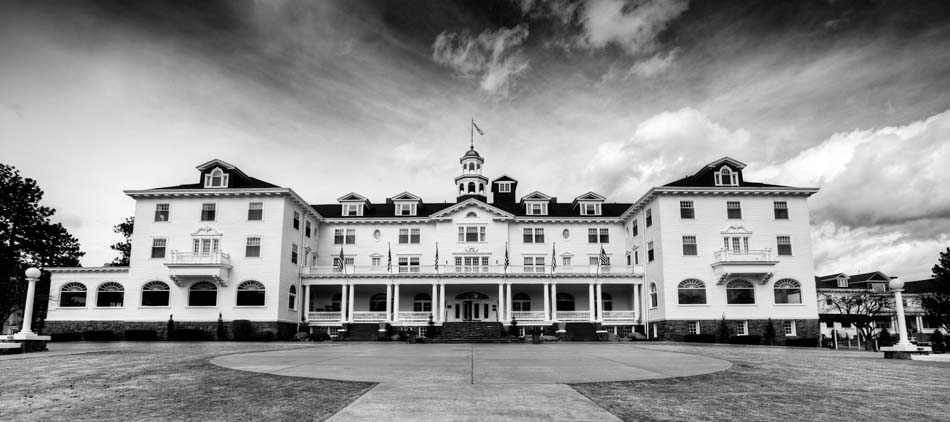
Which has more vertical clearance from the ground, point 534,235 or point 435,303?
point 534,235

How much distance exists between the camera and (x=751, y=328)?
1678 inches

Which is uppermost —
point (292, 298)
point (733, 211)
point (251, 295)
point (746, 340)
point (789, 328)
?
point (733, 211)

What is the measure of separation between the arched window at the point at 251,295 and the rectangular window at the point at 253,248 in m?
2.17

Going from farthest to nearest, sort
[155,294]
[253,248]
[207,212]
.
Answer: [207,212] < [253,248] < [155,294]

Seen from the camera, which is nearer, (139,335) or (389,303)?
(139,335)

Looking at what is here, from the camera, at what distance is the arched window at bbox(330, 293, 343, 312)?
51.3 meters

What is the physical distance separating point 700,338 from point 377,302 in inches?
1018

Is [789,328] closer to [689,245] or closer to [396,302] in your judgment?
[689,245]

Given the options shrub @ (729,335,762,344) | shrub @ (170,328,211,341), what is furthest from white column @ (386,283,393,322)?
shrub @ (729,335,762,344)

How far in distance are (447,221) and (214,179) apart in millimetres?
18347

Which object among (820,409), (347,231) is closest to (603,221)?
(347,231)

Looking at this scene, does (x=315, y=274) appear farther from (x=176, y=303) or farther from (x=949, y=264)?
(x=949, y=264)

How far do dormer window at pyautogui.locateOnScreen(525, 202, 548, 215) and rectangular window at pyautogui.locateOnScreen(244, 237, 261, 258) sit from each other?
22.1 metres

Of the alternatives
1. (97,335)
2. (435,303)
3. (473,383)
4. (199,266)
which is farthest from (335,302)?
(473,383)
